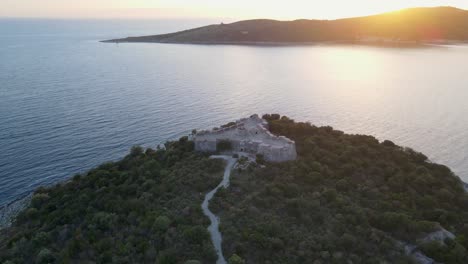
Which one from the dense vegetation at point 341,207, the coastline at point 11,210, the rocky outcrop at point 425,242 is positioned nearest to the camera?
the dense vegetation at point 341,207

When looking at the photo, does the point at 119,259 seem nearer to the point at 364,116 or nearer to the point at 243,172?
the point at 243,172

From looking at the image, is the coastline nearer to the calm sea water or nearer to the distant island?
the distant island

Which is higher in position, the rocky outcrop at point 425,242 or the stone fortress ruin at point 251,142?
the stone fortress ruin at point 251,142

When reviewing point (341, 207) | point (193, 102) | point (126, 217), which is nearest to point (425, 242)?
point (341, 207)

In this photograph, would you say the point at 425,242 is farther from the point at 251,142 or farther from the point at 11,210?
the point at 11,210

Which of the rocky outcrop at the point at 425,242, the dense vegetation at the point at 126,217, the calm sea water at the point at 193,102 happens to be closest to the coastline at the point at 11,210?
the calm sea water at the point at 193,102

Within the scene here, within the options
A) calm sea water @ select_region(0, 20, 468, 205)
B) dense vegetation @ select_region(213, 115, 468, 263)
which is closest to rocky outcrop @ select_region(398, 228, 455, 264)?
dense vegetation @ select_region(213, 115, 468, 263)

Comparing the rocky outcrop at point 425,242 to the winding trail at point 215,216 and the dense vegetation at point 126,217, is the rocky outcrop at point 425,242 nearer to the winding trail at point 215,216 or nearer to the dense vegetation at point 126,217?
the winding trail at point 215,216

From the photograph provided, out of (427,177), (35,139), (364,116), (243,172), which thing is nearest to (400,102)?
(364,116)
